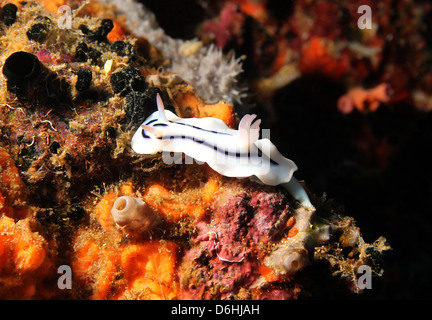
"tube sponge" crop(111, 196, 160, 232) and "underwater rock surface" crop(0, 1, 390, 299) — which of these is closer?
"tube sponge" crop(111, 196, 160, 232)

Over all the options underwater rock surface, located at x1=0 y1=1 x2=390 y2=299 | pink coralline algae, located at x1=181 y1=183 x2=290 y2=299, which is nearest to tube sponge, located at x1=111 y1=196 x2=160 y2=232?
underwater rock surface, located at x1=0 y1=1 x2=390 y2=299

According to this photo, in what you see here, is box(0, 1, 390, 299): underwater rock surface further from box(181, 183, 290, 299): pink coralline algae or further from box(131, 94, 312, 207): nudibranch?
box(131, 94, 312, 207): nudibranch

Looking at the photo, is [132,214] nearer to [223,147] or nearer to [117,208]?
[117,208]

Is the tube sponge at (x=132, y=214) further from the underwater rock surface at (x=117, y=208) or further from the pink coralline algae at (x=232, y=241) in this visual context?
the pink coralline algae at (x=232, y=241)

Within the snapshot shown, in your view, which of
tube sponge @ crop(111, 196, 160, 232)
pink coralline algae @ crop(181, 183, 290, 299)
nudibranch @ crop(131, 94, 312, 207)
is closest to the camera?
tube sponge @ crop(111, 196, 160, 232)

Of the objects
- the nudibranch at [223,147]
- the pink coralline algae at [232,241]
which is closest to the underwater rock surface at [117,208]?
the pink coralline algae at [232,241]

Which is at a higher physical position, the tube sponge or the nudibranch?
the nudibranch
